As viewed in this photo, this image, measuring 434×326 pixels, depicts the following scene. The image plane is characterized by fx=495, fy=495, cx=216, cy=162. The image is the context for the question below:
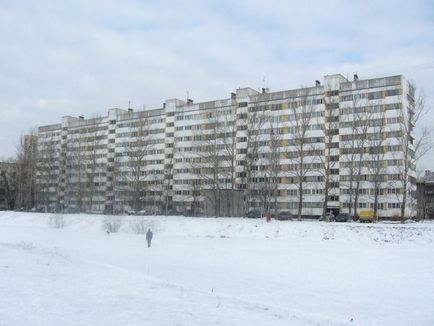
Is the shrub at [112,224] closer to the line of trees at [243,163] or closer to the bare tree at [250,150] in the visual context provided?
the line of trees at [243,163]

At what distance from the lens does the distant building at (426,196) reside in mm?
125438

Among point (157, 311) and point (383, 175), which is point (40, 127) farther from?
point (157, 311)

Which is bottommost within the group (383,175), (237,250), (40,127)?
(237,250)

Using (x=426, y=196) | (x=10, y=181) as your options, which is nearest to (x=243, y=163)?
(x=10, y=181)

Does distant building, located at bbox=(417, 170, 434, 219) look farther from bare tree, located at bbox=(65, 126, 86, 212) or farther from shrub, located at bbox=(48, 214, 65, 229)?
shrub, located at bbox=(48, 214, 65, 229)

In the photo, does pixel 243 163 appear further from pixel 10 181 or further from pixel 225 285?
pixel 225 285

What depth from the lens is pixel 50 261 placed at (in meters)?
22.1

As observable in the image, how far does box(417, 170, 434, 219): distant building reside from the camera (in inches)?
4938

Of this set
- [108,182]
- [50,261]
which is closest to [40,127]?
[108,182]

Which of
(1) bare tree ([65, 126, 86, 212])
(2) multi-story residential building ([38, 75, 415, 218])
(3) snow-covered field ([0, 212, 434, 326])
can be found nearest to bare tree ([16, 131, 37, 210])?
(2) multi-story residential building ([38, 75, 415, 218])

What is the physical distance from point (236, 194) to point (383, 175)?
1323 inches

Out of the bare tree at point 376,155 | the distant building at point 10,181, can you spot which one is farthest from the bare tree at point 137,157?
the bare tree at point 376,155

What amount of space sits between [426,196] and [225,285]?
Result: 14744 centimetres

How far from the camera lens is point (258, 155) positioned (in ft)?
309
